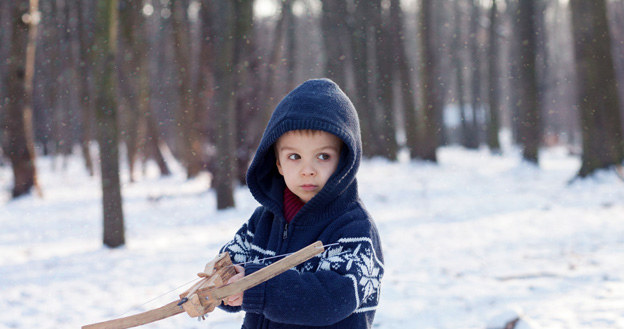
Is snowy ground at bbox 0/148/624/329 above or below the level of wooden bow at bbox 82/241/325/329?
below

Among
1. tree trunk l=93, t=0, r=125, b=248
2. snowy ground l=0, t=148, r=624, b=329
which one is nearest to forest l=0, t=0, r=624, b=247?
tree trunk l=93, t=0, r=125, b=248

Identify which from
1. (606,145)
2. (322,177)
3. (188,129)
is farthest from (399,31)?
(322,177)

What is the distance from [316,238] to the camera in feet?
6.79

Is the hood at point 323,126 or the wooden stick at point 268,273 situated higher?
the hood at point 323,126

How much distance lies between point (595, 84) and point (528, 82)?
4496 mm

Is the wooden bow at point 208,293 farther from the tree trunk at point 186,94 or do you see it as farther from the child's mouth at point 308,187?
the tree trunk at point 186,94

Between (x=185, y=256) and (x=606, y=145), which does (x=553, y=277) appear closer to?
(x=185, y=256)

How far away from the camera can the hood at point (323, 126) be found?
79.0 inches

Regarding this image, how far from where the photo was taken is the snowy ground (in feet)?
15.4

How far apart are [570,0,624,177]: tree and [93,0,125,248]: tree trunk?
8.90 meters

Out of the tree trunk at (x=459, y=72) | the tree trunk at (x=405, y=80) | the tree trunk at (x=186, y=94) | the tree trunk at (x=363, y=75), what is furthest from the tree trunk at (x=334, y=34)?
the tree trunk at (x=459, y=72)

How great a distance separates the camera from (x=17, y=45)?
12180 mm

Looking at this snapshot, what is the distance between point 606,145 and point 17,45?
12449 mm

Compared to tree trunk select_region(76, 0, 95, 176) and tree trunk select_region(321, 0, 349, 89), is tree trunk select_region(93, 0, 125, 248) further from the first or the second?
tree trunk select_region(321, 0, 349, 89)
